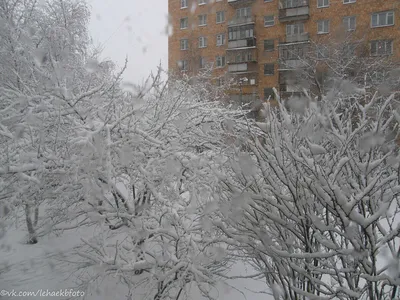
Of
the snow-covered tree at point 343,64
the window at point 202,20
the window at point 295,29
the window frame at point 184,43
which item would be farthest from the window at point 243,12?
the snow-covered tree at point 343,64

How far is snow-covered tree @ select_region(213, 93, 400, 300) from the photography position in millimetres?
2195

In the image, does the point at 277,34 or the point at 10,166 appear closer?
the point at 10,166

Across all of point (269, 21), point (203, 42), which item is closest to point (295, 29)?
point (269, 21)

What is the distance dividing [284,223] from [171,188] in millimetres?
2210

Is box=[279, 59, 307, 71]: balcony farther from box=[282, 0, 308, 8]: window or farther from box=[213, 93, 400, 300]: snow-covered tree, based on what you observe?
box=[213, 93, 400, 300]: snow-covered tree

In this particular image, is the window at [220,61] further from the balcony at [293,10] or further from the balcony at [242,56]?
the balcony at [293,10]

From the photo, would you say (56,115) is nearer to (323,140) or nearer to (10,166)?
(10,166)

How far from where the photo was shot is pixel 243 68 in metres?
21.6

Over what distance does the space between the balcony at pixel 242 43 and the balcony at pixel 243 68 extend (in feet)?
3.78

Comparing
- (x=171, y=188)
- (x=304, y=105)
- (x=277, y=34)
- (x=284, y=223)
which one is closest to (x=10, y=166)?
(x=171, y=188)

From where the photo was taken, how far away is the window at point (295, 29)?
65.7 ft

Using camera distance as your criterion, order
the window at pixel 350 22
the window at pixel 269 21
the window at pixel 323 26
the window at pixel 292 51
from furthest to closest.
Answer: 1. the window at pixel 269 21
2. the window at pixel 323 26
3. the window at pixel 350 22
4. the window at pixel 292 51

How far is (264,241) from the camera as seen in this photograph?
259 centimetres

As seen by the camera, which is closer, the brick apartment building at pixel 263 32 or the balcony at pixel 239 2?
the brick apartment building at pixel 263 32
